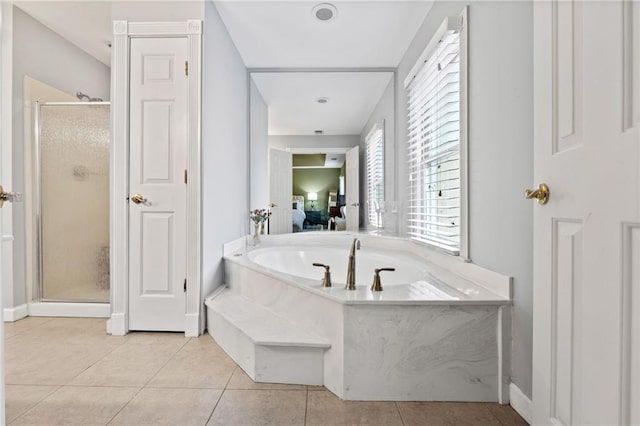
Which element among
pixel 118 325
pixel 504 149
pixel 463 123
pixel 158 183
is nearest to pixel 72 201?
pixel 158 183

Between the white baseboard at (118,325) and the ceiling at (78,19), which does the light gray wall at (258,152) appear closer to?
the ceiling at (78,19)

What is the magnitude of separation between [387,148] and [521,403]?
8.20 feet

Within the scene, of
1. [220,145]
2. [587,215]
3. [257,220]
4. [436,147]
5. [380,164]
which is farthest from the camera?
[380,164]

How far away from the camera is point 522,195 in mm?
1360

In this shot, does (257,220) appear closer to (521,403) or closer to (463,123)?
(463,123)

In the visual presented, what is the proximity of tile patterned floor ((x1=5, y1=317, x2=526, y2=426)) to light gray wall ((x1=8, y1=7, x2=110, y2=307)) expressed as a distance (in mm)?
817

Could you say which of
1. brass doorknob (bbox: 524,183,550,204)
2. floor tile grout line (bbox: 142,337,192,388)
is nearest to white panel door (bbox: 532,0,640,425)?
brass doorknob (bbox: 524,183,550,204)

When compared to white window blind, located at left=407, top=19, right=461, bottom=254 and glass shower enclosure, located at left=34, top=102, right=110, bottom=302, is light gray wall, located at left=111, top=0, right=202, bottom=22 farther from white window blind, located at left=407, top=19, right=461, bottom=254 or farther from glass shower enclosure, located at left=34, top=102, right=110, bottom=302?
white window blind, located at left=407, top=19, right=461, bottom=254

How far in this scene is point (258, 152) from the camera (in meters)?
3.56

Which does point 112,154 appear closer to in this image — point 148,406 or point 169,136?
point 169,136

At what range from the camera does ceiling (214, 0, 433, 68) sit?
243cm

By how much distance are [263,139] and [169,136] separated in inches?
57.3

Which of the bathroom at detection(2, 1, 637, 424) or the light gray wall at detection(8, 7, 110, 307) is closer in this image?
the bathroom at detection(2, 1, 637, 424)

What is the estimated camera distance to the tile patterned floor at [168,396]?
139 cm
